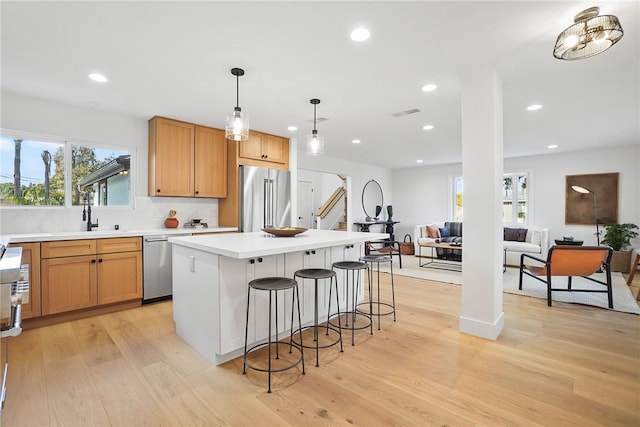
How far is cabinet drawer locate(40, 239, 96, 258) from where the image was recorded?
3020 mm

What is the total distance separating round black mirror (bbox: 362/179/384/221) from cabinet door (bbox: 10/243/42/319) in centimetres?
662

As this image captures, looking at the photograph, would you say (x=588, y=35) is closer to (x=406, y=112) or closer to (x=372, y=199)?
(x=406, y=112)

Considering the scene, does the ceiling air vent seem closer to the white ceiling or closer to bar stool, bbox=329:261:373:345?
the white ceiling

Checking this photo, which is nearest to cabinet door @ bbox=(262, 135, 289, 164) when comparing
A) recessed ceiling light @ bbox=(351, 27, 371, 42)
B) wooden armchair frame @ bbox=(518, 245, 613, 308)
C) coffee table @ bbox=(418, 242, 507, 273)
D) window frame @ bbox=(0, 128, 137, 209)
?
window frame @ bbox=(0, 128, 137, 209)

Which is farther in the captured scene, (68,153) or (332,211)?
(332,211)

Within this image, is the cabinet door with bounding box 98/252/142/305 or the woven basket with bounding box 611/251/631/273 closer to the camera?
the cabinet door with bounding box 98/252/142/305

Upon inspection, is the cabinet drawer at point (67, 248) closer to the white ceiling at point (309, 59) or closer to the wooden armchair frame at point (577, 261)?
the white ceiling at point (309, 59)

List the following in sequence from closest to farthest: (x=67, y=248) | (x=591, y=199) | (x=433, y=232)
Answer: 1. (x=67, y=248)
2. (x=591, y=199)
3. (x=433, y=232)

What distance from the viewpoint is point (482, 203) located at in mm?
2693

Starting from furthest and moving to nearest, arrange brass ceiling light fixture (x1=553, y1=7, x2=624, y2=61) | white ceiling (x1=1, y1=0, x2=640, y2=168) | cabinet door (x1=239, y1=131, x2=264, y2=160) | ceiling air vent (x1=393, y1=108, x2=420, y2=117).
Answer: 1. cabinet door (x1=239, y1=131, x2=264, y2=160)
2. ceiling air vent (x1=393, y1=108, x2=420, y2=117)
3. white ceiling (x1=1, y1=0, x2=640, y2=168)
4. brass ceiling light fixture (x1=553, y1=7, x2=624, y2=61)

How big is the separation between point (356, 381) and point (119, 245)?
9.78ft

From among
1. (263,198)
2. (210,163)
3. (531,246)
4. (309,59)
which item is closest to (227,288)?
(309,59)

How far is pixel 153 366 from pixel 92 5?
2.42 metres

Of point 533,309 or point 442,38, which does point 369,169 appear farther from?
point 442,38
